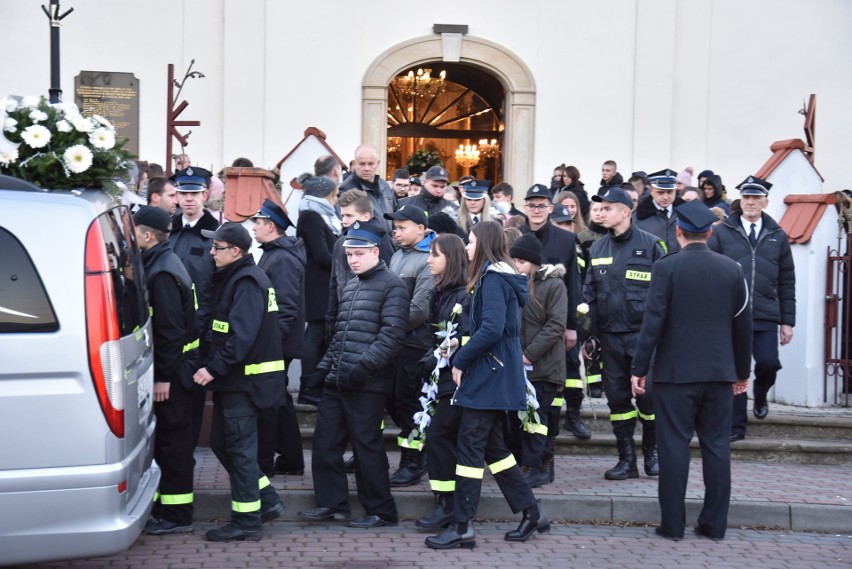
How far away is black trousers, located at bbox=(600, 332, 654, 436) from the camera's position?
8.17 meters

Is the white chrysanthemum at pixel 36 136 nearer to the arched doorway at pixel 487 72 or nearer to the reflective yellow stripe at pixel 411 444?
the reflective yellow stripe at pixel 411 444

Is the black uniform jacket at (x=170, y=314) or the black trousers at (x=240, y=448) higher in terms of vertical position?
the black uniform jacket at (x=170, y=314)

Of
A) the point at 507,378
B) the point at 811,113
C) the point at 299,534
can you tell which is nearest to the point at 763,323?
the point at 507,378

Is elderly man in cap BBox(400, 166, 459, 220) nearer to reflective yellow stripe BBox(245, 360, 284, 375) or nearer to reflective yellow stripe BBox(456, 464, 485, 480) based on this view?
reflective yellow stripe BBox(245, 360, 284, 375)

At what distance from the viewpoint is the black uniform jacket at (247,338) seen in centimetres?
668

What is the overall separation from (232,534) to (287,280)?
1.79 m

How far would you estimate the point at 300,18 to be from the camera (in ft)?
56.4

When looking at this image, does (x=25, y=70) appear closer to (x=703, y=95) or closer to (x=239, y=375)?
(x=703, y=95)

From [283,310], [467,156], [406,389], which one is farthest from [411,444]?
[467,156]

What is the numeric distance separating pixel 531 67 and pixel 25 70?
298 inches

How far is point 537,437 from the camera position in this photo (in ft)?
25.5

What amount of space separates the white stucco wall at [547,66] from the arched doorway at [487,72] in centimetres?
14

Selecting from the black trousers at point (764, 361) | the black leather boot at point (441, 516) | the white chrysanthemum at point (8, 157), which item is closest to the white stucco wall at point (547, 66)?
the black trousers at point (764, 361)

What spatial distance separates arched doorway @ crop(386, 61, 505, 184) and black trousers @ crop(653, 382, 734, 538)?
1230cm
